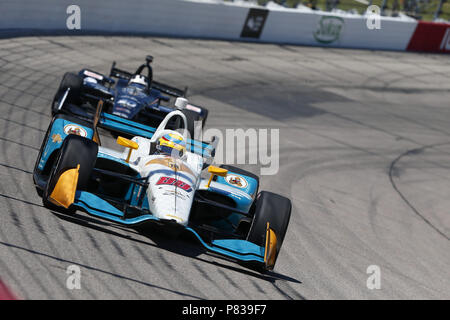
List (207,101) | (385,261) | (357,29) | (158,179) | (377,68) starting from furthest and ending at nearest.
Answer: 1. (357,29)
2. (377,68)
3. (207,101)
4. (385,261)
5. (158,179)

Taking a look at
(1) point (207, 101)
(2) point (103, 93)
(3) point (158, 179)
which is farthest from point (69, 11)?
(3) point (158, 179)

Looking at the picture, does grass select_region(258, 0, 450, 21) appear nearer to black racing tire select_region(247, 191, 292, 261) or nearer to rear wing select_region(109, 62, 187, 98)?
rear wing select_region(109, 62, 187, 98)

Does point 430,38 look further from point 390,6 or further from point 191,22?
point 191,22

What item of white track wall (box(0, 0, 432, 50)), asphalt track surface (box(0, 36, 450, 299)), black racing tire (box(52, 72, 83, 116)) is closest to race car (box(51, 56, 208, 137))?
black racing tire (box(52, 72, 83, 116))

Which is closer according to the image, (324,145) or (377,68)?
(324,145)

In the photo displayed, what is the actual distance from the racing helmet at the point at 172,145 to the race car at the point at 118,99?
2945mm

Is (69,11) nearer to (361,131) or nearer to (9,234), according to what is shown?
(361,131)

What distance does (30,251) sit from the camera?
698cm

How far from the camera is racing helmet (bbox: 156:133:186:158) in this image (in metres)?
8.96

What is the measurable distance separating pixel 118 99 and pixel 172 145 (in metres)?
4.27

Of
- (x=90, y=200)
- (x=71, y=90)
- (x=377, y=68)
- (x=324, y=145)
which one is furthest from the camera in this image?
(x=377, y=68)

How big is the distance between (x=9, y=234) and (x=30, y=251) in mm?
444

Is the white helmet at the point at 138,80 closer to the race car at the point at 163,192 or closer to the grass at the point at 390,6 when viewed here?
the race car at the point at 163,192

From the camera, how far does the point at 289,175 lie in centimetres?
1296
